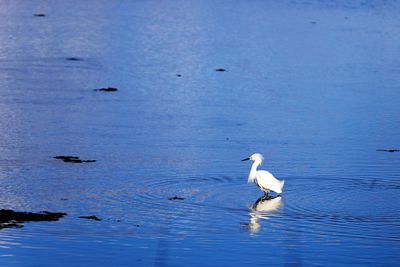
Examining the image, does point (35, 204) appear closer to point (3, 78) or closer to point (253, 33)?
point (3, 78)

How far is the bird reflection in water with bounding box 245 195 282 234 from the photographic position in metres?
13.9

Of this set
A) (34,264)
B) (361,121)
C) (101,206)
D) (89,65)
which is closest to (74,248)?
(34,264)

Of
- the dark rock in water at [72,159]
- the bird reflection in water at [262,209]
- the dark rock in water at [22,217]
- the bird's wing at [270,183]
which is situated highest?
the dark rock in water at [72,159]

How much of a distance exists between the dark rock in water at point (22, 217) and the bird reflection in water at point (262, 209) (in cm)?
251

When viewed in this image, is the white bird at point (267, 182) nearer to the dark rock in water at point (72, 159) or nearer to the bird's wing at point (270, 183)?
the bird's wing at point (270, 183)

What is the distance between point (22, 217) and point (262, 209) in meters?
3.44

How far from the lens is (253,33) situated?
1507 inches

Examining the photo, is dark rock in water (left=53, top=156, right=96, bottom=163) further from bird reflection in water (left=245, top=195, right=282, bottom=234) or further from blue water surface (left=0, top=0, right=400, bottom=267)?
bird reflection in water (left=245, top=195, right=282, bottom=234)

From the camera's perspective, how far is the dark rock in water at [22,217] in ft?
43.8

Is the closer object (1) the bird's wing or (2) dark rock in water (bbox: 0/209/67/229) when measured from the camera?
(2) dark rock in water (bbox: 0/209/67/229)

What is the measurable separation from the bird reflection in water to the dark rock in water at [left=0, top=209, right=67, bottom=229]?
8.24ft

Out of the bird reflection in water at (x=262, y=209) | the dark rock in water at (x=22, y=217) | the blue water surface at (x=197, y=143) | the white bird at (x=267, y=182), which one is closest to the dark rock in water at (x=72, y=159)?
the blue water surface at (x=197, y=143)

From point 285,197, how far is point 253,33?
22.9 metres

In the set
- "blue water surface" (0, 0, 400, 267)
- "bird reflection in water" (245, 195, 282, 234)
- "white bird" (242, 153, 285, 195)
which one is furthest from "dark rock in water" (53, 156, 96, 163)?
"bird reflection in water" (245, 195, 282, 234)
